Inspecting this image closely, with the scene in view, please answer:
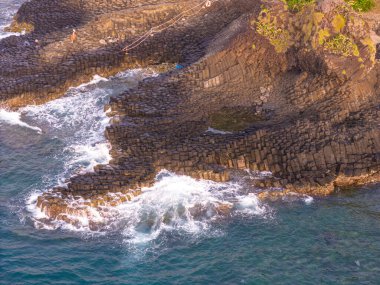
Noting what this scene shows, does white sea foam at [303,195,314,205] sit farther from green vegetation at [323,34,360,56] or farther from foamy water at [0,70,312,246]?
green vegetation at [323,34,360,56]

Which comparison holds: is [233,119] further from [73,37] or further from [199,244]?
[73,37]

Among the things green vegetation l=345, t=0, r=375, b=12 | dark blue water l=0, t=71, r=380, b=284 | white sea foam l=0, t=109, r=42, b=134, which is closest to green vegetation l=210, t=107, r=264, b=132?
dark blue water l=0, t=71, r=380, b=284

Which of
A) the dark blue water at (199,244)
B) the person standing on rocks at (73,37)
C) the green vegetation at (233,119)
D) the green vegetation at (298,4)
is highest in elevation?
the person standing on rocks at (73,37)

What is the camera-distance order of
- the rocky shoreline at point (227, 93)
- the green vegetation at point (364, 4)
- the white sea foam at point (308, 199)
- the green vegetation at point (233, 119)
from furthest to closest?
the green vegetation at point (364, 4)
the green vegetation at point (233, 119)
the rocky shoreline at point (227, 93)
the white sea foam at point (308, 199)

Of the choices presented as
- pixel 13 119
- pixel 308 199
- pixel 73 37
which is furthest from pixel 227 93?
→ pixel 13 119

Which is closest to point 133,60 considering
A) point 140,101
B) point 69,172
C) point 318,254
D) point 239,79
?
point 140,101

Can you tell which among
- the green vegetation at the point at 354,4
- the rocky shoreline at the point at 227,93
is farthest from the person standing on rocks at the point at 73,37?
the green vegetation at the point at 354,4

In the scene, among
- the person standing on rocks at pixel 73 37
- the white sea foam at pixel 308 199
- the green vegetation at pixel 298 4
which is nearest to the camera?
the white sea foam at pixel 308 199

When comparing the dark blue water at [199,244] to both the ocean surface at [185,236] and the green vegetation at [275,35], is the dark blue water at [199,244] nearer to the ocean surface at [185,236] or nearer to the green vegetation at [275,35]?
the ocean surface at [185,236]
